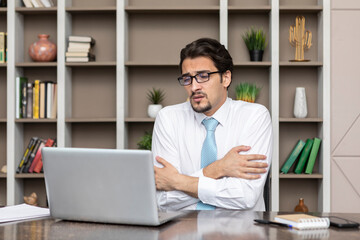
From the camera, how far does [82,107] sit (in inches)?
176

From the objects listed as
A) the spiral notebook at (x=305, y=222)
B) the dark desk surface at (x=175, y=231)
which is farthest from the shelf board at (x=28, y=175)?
the spiral notebook at (x=305, y=222)

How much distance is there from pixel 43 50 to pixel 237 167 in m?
2.59

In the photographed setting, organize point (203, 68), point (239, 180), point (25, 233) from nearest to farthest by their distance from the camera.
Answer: point (25, 233) < point (239, 180) < point (203, 68)

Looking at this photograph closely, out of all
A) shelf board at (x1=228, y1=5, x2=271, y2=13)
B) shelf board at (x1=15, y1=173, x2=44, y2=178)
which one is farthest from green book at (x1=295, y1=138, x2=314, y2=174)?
shelf board at (x1=15, y1=173, x2=44, y2=178)

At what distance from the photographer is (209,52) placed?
2.51 metres

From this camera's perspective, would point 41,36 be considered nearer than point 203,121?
No

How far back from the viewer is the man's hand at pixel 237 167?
2184mm

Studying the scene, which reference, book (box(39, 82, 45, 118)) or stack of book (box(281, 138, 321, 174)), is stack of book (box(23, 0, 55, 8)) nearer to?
book (box(39, 82, 45, 118))

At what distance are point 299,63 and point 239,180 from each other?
2175mm

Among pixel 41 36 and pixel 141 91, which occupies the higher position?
pixel 41 36

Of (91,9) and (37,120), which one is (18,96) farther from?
(91,9)

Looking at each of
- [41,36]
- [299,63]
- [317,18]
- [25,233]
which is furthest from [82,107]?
[25,233]

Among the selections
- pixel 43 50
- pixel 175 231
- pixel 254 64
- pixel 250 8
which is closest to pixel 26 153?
pixel 43 50

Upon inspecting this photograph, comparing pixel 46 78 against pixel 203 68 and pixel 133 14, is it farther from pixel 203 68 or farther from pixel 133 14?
pixel 203 68
